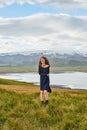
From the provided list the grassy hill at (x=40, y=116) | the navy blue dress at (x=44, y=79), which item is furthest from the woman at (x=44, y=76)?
the grassy hill at (x=40, y=116)

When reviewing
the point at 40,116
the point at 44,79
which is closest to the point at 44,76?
the point at 44,79

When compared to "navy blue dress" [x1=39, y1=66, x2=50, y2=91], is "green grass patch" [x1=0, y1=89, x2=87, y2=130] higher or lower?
lower

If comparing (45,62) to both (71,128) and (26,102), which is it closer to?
(26,102)

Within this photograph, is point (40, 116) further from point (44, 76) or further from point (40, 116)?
point (44, 76)

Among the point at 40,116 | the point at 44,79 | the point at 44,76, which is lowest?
the point at 40,116

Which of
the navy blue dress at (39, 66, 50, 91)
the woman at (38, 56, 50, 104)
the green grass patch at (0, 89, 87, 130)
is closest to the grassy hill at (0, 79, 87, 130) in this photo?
the green grass patch at (0, 89, 87, 130)

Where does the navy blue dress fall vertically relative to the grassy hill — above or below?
above

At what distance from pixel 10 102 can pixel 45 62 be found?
353cm

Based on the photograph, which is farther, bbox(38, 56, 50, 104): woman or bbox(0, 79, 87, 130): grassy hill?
bbox(38, 56, 50, 104): woman

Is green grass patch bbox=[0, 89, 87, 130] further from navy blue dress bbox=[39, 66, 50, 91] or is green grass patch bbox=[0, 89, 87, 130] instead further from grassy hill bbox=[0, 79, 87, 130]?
navy blue dress bbox=[39, 66, 50, 91]

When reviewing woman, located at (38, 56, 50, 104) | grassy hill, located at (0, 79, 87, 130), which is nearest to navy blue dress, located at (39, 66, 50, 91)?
woman, located at (38, 56, 50, 104)

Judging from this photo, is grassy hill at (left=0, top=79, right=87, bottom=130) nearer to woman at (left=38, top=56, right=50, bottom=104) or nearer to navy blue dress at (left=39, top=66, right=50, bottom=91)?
woman at (left=38, top=56, right=50, bottom=104)

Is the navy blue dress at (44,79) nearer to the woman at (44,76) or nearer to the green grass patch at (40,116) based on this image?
the woman at (44,76)

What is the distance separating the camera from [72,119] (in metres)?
14.6
